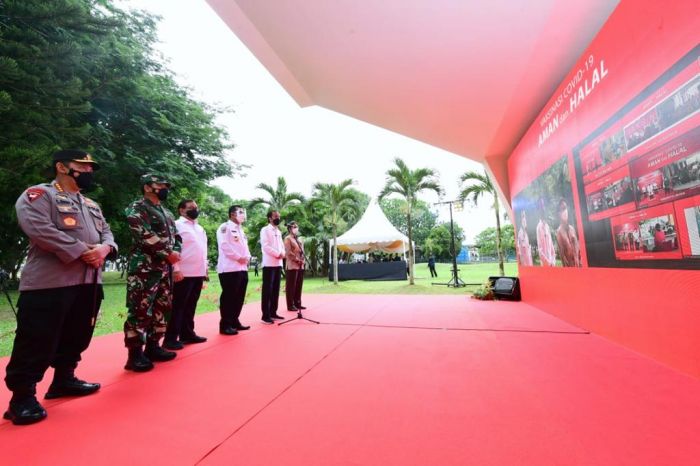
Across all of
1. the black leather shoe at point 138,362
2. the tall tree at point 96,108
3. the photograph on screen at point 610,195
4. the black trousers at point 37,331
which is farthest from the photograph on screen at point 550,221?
the tall tree at point 96,108

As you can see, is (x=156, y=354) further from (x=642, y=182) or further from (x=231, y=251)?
(x=642, y=182)

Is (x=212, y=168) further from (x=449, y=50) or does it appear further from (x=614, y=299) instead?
(x=614, y=299)

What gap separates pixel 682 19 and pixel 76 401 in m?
4.64

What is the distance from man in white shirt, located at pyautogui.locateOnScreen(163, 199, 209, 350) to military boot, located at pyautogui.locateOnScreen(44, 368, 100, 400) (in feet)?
3.46

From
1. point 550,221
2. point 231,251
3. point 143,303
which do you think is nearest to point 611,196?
point 550,221

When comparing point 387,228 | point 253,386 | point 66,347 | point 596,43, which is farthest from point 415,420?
point 387,228

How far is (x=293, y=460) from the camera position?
4.32 feet

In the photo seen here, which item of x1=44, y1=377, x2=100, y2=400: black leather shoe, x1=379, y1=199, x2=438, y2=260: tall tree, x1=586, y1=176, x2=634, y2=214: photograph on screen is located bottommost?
x1=44, y1=377, x2=100, y2=400: black leather shoe

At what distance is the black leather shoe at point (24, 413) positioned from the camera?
5.56 ft

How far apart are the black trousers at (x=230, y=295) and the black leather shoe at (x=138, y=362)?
4.20ft

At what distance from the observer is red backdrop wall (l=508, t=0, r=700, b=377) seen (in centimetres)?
201

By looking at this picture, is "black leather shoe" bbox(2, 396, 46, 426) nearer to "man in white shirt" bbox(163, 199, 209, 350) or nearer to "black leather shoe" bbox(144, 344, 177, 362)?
"black leather shoe" bbox(144, 344, 177, 362)

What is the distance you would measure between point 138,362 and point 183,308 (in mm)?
808

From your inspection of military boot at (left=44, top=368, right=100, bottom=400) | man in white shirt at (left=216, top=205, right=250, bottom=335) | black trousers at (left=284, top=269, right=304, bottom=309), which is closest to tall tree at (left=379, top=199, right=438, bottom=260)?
black trousers at (left=284, top=269, right=304, bottom=309)
